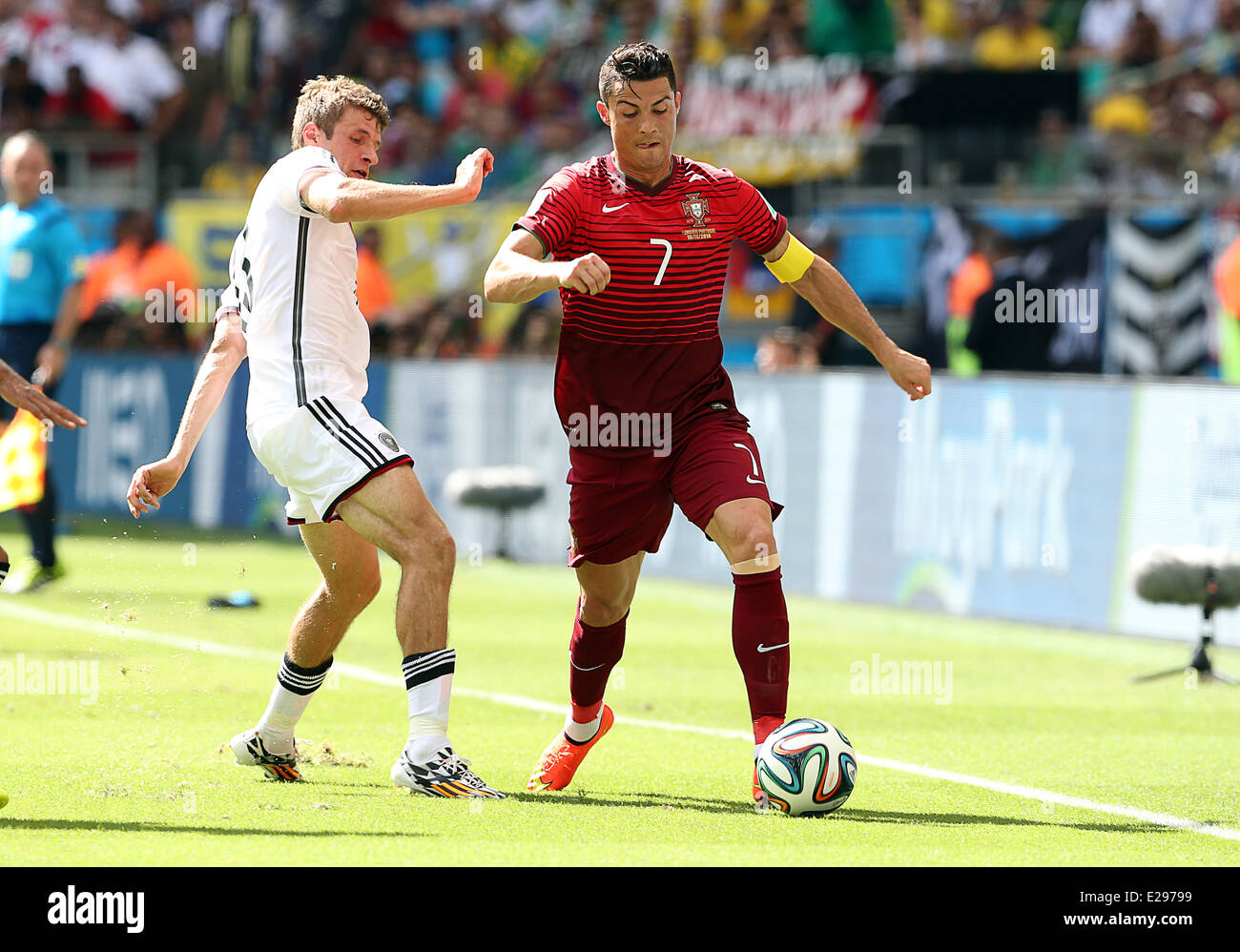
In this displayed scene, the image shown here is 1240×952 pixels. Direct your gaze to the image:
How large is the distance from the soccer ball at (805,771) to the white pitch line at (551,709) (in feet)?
2.91

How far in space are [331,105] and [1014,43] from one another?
15931mm

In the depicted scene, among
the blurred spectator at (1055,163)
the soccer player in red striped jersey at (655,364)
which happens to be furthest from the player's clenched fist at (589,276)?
the blurred spectator at (1055,163)

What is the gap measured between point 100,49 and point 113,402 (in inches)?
212

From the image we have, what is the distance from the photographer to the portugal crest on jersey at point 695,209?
7000mm

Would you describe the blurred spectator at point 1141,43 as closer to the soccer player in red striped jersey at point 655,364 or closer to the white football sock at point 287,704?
the soccer player in red striped jersey at point 655,364

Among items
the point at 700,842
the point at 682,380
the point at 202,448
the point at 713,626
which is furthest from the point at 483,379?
the point at 700,842

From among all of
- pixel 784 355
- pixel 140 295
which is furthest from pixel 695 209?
pixel 140 295

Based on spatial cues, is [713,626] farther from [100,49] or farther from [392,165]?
[100,49]

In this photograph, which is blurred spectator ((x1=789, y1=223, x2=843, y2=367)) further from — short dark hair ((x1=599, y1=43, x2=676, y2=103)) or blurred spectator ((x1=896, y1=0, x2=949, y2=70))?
short dark hair ((x1=599, y1=43, x2=676, y2=103))

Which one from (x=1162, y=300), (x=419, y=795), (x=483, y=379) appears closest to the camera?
(x=419, y=795)

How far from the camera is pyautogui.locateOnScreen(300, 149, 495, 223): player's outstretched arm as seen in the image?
6.11 meters

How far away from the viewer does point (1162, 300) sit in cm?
1612

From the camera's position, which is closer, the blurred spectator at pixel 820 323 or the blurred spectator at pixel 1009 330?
the blurred spectator at pixel 1009 330
